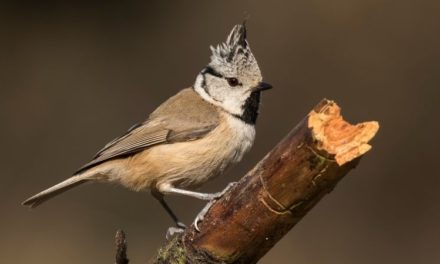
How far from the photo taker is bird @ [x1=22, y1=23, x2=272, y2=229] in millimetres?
4180

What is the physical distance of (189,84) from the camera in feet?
24.7

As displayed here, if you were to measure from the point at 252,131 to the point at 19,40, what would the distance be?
453cm

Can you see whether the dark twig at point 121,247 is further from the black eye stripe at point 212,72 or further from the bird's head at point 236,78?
the black eye stripe at point 212,72

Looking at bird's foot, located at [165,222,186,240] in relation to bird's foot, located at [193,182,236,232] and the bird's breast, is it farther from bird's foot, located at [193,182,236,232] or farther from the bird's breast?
bird's foot, located at [193,182,236,232]

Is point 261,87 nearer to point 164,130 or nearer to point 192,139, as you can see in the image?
Result: point 192,139

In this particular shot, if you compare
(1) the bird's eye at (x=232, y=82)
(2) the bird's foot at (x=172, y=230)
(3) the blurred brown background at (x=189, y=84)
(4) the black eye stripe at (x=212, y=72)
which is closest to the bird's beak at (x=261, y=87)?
(1) the bird's eye at (x=232, y=82)

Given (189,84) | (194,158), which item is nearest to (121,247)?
(194,158)

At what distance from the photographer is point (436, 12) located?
24.9ft

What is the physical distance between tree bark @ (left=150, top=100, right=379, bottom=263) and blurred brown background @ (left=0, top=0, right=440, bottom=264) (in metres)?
3.56

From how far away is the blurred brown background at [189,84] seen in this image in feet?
22.8

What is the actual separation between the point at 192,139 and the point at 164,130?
196 millimetres

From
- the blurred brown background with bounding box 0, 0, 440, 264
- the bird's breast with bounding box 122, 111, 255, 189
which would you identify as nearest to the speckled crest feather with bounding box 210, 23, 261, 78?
the bird's breast with bounding box 122, 111, 255, 189

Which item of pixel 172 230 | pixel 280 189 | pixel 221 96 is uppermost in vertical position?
pixel 221 96

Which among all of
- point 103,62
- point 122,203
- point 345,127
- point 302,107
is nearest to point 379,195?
point 302,107
